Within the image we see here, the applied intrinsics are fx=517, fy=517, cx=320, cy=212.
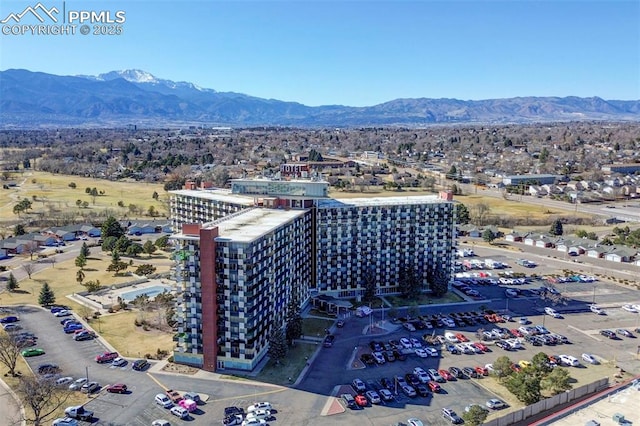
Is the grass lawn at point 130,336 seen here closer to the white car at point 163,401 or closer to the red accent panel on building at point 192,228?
the white car at point 163,401

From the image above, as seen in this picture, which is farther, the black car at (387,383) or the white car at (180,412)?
the black car at (387,383)

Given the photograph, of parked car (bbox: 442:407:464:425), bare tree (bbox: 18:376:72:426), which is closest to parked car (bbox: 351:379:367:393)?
parked car (bbox: 442:407:464:425)

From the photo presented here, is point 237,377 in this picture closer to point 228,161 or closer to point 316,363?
point 316,363

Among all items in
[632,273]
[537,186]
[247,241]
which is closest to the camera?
[247,241]

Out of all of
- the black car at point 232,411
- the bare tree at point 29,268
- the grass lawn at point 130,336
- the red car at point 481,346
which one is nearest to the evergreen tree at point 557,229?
the red car at point 481,346

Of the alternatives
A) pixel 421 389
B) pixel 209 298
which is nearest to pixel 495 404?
pixel 421 389

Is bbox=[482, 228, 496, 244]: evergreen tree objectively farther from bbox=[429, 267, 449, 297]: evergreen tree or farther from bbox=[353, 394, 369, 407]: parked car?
bbox=[353, 394, 369, 407]: parked car

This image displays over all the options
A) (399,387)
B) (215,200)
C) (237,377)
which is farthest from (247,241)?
(215,200)
